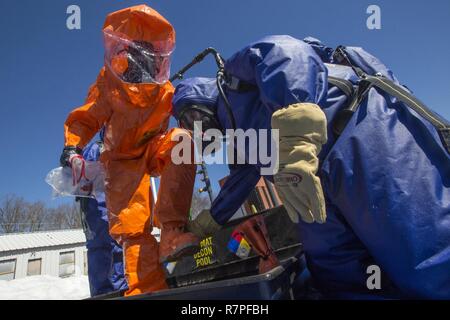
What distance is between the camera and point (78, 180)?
2346 millimetres

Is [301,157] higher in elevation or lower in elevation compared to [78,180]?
lower

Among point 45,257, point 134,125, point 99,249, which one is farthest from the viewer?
point 45,257

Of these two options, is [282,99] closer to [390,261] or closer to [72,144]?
[390,261]

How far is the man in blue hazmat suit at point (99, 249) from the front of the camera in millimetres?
2957

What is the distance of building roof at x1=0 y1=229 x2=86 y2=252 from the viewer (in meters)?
9.15

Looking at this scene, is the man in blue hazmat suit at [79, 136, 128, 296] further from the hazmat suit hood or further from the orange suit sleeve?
the hazmat suit hood

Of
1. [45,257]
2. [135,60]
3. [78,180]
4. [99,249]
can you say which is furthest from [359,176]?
[45,257]

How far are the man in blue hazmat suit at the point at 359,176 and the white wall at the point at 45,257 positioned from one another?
401 inches

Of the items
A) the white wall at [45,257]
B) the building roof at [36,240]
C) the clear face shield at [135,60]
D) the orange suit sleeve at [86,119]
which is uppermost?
the clear face shield at [135,60]

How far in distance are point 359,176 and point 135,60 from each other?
1.87 m

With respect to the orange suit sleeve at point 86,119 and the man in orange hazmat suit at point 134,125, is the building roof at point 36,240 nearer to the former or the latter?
the orange suit sleeve at point 86,119

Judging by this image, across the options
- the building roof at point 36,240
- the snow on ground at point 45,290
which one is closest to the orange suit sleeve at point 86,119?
the snow on ground at point 45,290

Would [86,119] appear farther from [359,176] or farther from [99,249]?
[359,176]

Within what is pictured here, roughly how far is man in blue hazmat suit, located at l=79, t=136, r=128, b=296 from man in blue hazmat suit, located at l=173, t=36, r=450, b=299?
2286 mm
